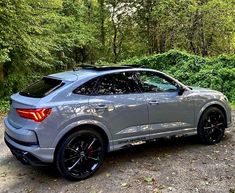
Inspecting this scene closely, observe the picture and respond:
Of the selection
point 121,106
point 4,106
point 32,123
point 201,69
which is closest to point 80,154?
point 32,123

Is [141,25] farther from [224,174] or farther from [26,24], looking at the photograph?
[224,174]

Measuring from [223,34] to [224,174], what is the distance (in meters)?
15.8

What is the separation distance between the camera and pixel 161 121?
18.5ft

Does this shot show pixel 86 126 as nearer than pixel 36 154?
No

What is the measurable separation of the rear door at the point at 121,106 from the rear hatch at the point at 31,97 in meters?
0.64

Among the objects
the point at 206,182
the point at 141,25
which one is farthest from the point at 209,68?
the point at 141,25

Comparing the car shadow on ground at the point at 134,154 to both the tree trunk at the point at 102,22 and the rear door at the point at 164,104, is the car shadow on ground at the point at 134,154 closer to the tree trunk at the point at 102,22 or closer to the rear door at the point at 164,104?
the rear door at the point at 164,104

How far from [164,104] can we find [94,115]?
135 cm

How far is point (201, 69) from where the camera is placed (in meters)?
13.4

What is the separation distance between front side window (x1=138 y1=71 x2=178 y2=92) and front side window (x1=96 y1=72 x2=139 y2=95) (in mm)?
185

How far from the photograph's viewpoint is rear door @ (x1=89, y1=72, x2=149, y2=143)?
5043 mm

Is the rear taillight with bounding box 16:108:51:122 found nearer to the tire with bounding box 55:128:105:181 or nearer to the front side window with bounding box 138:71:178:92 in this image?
the tire with bounding box 55:128:105:181

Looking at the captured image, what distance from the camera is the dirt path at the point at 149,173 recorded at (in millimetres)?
4594

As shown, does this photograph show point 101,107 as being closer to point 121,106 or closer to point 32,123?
point 121,106
